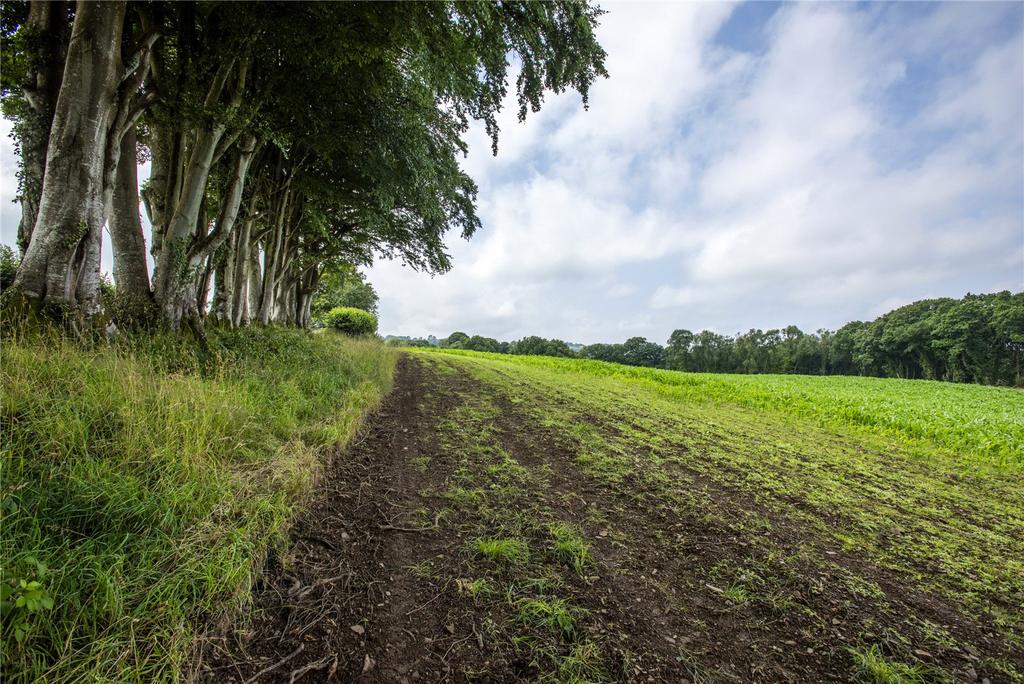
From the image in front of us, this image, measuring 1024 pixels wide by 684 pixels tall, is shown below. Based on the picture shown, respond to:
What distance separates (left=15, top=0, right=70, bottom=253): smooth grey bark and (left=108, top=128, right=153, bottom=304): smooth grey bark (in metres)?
1.09

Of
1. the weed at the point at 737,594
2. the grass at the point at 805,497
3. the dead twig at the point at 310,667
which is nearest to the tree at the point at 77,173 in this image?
the grass at the point at 805,497

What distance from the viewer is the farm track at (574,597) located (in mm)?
2062

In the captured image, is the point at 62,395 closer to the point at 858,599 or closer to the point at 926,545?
the point at 858,599

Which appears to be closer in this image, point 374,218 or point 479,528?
point 479,528

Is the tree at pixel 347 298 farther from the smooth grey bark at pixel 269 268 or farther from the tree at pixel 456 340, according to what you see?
the tree at pixel 456 340

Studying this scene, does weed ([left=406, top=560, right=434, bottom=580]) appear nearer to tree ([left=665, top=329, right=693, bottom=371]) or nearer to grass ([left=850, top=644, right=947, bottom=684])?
grass ([left=850, top=644, right=947, bottom=684])

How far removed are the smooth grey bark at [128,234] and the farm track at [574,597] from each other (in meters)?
5.85

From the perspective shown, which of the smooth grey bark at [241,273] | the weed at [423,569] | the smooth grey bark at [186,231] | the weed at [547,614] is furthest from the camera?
the smooth grey bark at [241,273]

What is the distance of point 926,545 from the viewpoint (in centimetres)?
347

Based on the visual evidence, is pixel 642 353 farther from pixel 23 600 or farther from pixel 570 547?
pixel 23 600

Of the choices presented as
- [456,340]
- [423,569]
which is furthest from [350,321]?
[456,340]

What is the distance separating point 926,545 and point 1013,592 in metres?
0.58

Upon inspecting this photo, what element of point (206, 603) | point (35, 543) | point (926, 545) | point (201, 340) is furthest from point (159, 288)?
point (926, 545)

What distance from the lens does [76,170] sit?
4961 millimetres
